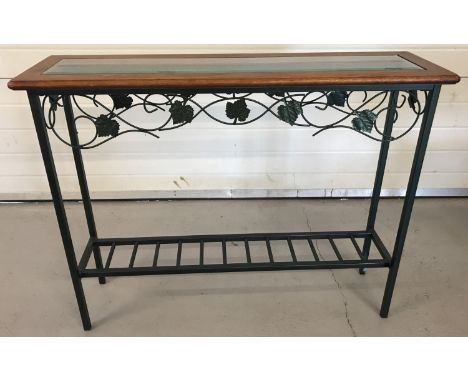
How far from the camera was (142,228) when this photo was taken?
2.59 metres

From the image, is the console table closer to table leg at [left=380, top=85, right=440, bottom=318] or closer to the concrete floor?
table leg at [left=380, top=85, right=440, bottom=318]

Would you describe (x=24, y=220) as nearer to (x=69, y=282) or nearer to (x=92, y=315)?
(x=69, y=282)

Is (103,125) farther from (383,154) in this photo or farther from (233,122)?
(383,154)

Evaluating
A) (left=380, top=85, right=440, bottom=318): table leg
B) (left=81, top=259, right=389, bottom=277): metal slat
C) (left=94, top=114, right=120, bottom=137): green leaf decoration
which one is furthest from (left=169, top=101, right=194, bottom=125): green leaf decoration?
(left=380, top=85, right=440, bottom=318): table leg

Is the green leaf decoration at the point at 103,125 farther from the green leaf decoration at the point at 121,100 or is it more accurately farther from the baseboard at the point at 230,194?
the baseboard at the point at 230,194

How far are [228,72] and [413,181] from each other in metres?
0.87

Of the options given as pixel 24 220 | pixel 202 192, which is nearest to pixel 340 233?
pixel 202 192

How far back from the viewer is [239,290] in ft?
6.73

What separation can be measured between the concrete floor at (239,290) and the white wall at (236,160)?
224 mm

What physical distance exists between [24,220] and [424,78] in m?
2.56

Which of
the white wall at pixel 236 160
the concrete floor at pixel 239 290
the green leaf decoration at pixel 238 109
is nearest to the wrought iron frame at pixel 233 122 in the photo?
the green leaf decoration at pixel 238 109

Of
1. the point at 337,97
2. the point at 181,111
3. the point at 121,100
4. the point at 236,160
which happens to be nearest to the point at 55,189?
the point at 121,100

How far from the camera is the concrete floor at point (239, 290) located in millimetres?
1833

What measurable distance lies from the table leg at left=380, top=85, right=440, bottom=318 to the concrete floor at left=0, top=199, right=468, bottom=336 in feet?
0.56
